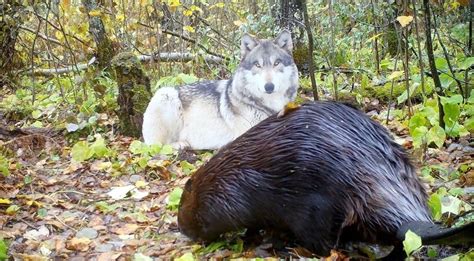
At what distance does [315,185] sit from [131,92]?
4038 mm

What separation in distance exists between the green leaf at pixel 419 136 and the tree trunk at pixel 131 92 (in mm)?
3276

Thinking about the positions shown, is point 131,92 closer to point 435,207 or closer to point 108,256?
point 108,256

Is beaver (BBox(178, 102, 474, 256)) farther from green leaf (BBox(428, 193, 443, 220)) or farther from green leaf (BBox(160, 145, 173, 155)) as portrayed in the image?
green leaf (BBox(160, 145, 173, 155))

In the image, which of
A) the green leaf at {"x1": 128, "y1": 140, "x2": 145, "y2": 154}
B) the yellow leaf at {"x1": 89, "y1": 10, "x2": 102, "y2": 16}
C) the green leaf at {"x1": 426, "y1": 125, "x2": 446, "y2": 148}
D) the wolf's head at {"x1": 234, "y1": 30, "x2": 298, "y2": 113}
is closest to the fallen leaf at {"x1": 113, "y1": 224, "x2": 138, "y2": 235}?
the green leaf at {"x1": 128, "y1": 140, "x2": 145, "y2": 154}

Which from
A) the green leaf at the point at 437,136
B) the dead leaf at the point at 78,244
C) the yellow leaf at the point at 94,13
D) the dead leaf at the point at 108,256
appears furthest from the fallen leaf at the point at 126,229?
the yellow leaf at the point at 94,13

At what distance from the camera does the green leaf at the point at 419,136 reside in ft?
13.8

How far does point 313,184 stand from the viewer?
2701 millimetres

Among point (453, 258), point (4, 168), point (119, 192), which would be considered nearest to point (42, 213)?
point (119, 192)

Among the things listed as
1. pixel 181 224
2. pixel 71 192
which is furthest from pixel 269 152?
pixel 71 192

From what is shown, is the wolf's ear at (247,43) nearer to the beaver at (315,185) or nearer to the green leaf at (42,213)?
the green leaf at (42,213)

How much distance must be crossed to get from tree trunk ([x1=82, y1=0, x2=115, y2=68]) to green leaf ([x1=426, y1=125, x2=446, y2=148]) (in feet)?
16.3

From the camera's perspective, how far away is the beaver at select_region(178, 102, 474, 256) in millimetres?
2629

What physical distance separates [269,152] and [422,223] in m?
0.82

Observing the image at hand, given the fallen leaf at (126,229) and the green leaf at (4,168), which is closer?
the fallen leaf at (126,229)
